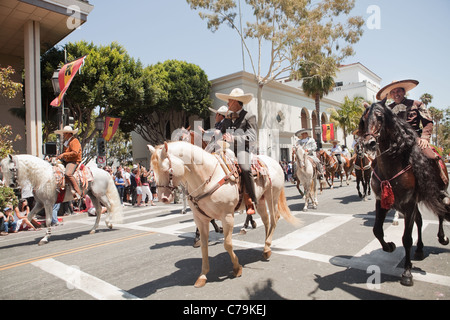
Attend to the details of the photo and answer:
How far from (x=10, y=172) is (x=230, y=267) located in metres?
6.09

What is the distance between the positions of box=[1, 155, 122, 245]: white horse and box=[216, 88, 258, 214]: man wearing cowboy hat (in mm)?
5472

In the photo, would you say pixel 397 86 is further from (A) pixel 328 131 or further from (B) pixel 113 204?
(A) pixel 328 131

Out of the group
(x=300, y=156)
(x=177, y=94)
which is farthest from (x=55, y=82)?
(x=177, y=94)

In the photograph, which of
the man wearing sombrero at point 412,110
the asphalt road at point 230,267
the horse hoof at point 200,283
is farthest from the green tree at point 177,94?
the horse hoof at point 200,283

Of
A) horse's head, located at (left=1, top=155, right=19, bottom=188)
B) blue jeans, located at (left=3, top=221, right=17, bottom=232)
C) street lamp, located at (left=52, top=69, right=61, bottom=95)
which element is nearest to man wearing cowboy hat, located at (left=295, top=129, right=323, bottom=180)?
horse's head, located at (left=1, top=155, right=19, bottom=188)

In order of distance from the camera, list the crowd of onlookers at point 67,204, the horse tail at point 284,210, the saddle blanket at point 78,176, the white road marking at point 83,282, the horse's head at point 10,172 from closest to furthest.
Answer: the white road marking at point 83,282, the horse tail at point 284,210, the horse's head at point 10,172, the saddle blanket at point 78,176, the crowd of onlookers at point 67,204

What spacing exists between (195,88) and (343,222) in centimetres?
2252

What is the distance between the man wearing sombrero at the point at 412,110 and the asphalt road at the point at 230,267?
1969 mm

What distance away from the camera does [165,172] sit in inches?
135

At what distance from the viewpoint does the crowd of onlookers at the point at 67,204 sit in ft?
30.3

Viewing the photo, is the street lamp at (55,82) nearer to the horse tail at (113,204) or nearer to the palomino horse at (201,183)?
the horse tail at (113,204)

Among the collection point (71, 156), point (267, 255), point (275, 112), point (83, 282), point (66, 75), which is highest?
point (275, 112)

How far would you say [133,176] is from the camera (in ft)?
52.0

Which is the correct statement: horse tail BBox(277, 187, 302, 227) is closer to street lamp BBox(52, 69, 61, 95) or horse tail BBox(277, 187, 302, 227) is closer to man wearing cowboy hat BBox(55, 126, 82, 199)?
man wearing cowboy hat BBox(55, 126, 82, 199)
